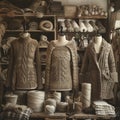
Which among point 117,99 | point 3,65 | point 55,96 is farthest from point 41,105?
point 3,65

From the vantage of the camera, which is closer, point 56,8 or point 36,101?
point 36,101

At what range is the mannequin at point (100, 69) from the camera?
5027mm

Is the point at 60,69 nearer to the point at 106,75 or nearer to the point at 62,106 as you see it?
the point at 62,106

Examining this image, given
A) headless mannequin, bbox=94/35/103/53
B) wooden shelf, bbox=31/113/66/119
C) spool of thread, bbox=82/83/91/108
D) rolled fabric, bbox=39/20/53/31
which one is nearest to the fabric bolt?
wooden shelf, bbox=31/113/66/119

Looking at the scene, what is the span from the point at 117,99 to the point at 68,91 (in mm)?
1286

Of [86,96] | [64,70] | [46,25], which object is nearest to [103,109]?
[86,96]

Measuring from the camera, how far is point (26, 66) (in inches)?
197

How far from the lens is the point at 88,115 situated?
4508 mm

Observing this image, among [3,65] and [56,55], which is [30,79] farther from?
[3,65]

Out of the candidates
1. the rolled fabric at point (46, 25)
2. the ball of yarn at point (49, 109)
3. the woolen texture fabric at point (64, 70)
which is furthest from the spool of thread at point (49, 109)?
the rolled fabric at point (46, 25)

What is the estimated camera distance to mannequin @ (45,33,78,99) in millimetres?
4930

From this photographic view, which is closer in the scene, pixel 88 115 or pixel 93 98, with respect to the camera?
pixel 88 115

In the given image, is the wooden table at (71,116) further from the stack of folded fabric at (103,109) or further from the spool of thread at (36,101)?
the spool of thread at (36,101)

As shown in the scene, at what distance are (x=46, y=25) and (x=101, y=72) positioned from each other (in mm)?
2119
